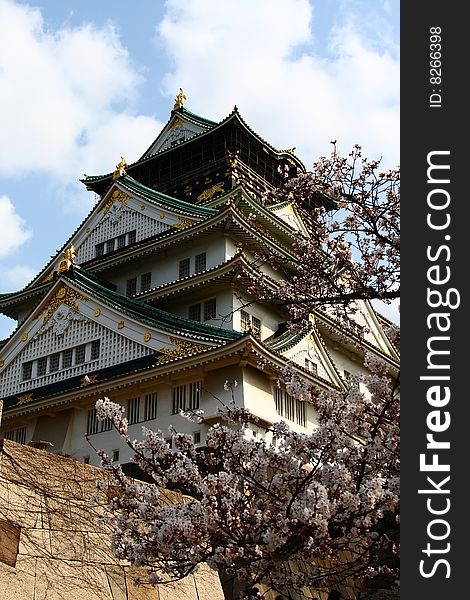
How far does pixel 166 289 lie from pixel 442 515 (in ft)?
72.2

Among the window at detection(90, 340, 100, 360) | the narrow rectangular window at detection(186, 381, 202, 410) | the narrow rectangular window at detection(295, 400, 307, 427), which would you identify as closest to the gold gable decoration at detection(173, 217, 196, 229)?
the window at detection(90, 340, 100, 360)

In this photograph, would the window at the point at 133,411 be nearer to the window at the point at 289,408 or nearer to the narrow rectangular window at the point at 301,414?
the window at the point at 289,408

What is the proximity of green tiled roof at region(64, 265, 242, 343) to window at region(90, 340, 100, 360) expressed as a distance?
1400 millimetres

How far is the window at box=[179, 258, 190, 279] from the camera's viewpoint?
2923 cm

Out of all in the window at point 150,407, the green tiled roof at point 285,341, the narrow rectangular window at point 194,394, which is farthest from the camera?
the green tiled roof at point 285,341

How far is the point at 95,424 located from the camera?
79.2 ft

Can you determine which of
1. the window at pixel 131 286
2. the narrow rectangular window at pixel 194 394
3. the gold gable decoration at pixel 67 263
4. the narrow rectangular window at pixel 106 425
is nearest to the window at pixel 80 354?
the narrow rectangular window at pixel 106 425

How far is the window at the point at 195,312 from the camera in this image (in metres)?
27.5

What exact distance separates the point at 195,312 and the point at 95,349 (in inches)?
159

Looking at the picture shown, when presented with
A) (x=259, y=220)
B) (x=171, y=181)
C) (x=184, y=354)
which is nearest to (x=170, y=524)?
(x=184, y=354)

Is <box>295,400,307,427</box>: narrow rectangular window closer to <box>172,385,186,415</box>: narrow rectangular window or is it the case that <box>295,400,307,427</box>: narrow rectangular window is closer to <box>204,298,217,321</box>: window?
<box>172,385,186,415</box>: narrow rectangular window

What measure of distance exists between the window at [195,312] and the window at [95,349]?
3.79 metres

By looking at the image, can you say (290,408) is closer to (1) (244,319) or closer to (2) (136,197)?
(1) (244,319)

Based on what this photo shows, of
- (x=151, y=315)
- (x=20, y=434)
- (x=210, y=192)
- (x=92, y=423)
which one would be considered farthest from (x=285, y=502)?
(x=210, y=192)
